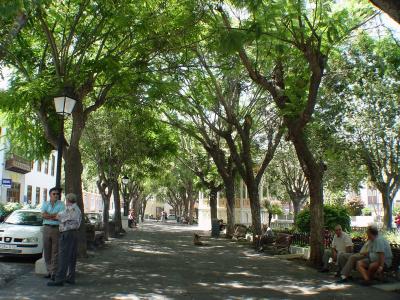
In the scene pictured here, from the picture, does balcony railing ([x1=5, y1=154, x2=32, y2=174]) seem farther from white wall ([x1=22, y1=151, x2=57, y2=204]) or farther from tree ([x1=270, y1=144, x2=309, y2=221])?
tree ([x1=270, y1=144, x2=309, y2=221])

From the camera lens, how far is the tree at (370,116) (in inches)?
696

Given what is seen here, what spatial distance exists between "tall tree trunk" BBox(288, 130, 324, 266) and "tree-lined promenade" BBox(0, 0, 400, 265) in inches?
1.3

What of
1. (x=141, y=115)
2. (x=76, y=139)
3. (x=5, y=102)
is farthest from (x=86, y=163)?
(x=5, y=102)

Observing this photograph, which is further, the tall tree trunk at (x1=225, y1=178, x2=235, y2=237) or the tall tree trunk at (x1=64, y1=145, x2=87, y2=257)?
the tall tree trunk at (x1=225, y1=178, x2=235, y2=237)

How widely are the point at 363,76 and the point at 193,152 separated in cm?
1888

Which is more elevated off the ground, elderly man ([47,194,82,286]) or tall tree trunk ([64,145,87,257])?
tall tree trunk ([64,145,87,257])

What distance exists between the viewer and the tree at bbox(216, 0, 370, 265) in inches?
434

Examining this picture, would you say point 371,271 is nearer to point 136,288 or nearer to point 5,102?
point 136,288

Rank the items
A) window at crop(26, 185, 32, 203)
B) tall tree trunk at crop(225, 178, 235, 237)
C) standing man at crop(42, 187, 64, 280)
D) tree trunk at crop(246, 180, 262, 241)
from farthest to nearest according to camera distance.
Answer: window at crop(26, 185, 32, 203) → tall tree trunk at crop(225, 178, 235, 237) → tree trunk at crop(246, 180, 262, 241) → standing man at crop(42, 187, 64, 280)

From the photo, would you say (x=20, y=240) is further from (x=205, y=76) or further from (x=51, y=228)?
(x=205, y=76)

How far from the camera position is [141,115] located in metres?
18.6

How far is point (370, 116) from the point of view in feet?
73.5

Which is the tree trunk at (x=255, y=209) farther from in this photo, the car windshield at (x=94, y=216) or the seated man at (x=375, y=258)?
the seated man at (x=375, y=258)

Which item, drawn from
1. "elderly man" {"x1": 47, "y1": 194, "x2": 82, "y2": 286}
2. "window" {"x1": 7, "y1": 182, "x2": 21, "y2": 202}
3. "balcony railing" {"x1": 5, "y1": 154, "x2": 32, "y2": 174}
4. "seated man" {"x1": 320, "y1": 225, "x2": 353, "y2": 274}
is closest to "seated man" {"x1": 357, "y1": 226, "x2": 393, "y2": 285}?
"seated man" {"x1": 320, "y1": 225, "x2": 353, "y2": 274}
